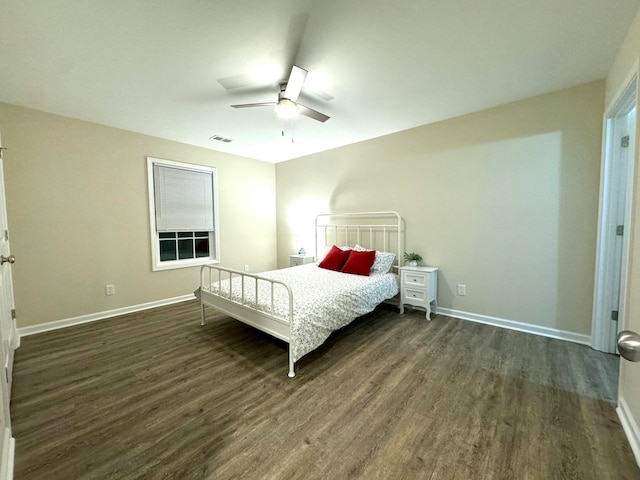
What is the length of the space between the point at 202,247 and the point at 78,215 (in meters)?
1.65

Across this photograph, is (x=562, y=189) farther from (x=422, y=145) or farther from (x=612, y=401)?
(x=612, y=401)

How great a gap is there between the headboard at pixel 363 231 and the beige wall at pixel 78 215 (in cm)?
227

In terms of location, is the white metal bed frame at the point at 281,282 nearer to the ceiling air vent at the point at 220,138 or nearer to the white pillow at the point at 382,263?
the white pillow at the point at 382,263

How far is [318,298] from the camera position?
7.88 feet

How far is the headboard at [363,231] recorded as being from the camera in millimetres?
3812

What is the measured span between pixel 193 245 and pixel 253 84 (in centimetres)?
289

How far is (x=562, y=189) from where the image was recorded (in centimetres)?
262

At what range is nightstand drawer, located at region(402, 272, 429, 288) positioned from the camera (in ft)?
10.6

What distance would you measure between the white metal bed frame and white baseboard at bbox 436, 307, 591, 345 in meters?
0.98

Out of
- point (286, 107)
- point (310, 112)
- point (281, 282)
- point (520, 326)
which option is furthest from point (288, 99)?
point (520, 326)

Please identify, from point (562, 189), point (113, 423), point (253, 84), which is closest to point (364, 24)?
point (253, 84)

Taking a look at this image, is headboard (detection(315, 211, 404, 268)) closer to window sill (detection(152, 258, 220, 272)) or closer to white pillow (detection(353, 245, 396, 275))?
white pillow (detection(353, 245, 396, 275))

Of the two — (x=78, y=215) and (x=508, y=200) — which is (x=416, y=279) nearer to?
(x=508, y=200)

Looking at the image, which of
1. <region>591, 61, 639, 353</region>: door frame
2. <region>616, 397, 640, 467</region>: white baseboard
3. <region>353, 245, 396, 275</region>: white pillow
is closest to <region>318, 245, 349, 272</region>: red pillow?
<region>353, 245, 396, 275</region>: white pillow
